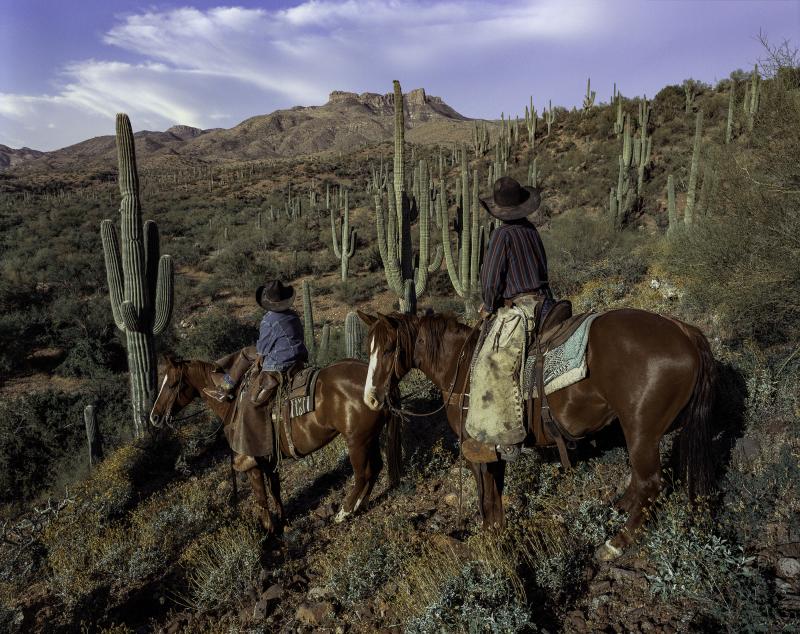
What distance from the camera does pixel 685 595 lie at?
2.79m

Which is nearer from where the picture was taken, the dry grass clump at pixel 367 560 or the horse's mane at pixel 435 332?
the dry grass clump at pixel 367 560

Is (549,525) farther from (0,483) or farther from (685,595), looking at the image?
(0,483)

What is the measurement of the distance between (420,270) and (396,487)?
7.11 m

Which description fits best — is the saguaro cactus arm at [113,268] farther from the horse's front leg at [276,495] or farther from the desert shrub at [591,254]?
the desert shrub at [591,254]

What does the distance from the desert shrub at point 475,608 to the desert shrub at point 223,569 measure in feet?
6.39

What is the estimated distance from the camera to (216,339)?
15.0 metres

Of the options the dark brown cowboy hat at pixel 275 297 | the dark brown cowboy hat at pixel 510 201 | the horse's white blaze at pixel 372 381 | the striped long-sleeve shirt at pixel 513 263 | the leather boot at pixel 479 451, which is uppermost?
the dark brown cowboy hat at pixel 510 201

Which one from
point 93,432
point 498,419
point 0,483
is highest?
point 498,419

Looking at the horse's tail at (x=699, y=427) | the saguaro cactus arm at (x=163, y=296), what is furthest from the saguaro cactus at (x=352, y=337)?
the horse's tail at (x=699, y=427)

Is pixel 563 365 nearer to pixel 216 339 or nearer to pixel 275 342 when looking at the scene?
pixel 275 342

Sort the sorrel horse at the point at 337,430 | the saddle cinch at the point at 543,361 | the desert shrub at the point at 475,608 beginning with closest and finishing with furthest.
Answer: the desert shrub at the point at 475,608 → the saddle cinch at the point at 543,361 → the sorrel horse at the point at 337,430

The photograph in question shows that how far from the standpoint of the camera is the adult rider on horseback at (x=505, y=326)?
3701 mm

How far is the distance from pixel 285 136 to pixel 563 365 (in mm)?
134977

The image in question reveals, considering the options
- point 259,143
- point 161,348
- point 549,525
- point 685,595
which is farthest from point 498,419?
point 259,143
